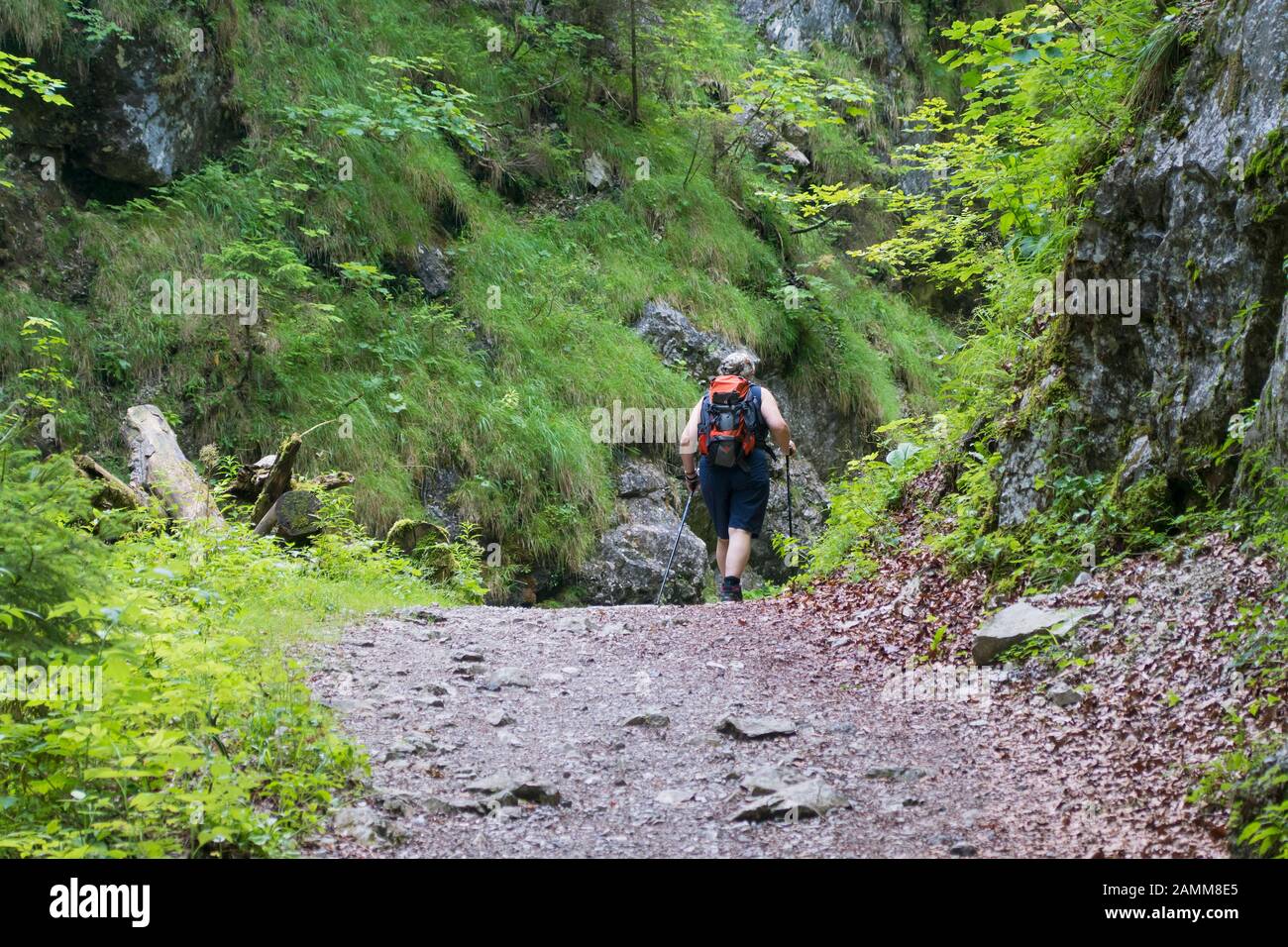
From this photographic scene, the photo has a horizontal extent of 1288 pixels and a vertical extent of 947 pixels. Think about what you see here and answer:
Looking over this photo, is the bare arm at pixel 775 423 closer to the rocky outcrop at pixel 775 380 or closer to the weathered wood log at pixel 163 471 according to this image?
the weathered wood log at pixel 163 471

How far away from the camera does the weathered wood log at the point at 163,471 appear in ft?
29.2

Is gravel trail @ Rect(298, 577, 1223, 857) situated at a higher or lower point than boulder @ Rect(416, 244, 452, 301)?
lower

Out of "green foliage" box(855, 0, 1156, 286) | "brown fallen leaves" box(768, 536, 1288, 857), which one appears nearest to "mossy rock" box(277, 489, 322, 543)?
"brown fallen leaves" box(768, 536, 1288, 857)

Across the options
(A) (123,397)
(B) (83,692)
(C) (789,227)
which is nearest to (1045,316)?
(B) (83,692)

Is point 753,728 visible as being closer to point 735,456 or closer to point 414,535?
point 735,456

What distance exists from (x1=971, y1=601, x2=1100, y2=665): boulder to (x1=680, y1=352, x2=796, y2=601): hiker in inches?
132

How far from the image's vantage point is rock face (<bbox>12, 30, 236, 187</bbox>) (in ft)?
38.5

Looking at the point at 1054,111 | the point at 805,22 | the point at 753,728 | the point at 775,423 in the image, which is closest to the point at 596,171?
the point at 805,22

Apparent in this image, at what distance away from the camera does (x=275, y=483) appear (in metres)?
9.52

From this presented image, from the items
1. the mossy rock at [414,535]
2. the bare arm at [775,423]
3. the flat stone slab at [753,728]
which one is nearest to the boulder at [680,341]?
the mossy rock at [414,535]

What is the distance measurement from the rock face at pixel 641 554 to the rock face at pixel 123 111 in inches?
274

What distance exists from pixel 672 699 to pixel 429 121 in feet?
33.0

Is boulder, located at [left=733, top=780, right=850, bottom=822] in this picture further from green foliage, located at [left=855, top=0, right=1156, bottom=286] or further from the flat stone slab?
Result: green foliage, located at [left=855, top=0, right=1156, bottom=286]

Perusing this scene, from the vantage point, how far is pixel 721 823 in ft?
13.0
